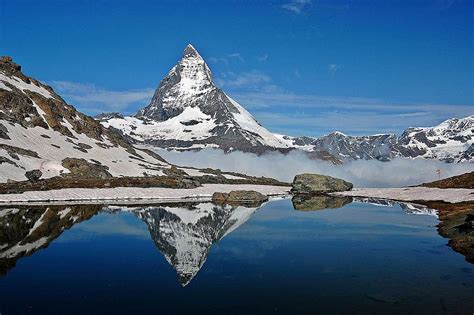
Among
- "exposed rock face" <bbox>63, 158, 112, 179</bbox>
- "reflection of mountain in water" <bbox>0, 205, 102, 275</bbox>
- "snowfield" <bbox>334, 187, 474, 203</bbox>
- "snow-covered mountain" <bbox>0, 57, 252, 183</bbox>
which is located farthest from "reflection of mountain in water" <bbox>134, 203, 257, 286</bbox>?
"exposed rock face" <bbox>63, 158, 112, 179</bbox>

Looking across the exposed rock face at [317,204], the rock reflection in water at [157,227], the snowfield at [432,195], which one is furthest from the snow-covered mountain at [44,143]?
the snowfield at [432,195]

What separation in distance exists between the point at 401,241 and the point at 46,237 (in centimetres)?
3923

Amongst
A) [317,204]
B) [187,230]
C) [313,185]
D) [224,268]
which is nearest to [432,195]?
[317,204]

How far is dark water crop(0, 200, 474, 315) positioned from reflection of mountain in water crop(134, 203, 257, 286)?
7.6 inches

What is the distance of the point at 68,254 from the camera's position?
131 feet

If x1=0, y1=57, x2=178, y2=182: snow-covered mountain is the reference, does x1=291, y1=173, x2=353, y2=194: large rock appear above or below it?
below

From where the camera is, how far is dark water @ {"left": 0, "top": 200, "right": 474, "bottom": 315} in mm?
25500

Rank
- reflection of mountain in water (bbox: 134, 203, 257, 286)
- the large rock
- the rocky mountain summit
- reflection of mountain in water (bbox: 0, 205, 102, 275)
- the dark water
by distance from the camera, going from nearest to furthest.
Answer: the dark water, reflection of mountain in water (bbox: 134, 203, 257, 286), reflection of mountain in water (bbox: 0, 205, 102, 275), the rocky mountain summit, the large rock

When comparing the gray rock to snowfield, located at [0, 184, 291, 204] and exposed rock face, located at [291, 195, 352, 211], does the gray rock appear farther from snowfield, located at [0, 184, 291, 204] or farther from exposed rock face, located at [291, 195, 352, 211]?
exposed rock face, located at [291, 195, 352, 211]

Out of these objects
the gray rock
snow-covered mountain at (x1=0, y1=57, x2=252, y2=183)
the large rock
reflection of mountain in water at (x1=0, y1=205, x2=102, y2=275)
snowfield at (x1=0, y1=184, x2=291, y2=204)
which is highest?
snow-covered mountain at (x1=0, y1=57, x2=252, y2=183)

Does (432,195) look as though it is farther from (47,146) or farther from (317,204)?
(47,146)

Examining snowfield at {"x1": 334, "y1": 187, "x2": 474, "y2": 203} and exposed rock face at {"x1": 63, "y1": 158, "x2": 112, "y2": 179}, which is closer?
snowfield at {"x1": 334, "y1": 187, "x2": 474, "y2": 203}

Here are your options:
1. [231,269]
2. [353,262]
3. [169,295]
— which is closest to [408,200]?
[353,262]

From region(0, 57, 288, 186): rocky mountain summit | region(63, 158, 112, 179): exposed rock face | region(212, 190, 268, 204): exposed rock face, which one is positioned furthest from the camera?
region(63, 158, 112, 179): exposed rock face
